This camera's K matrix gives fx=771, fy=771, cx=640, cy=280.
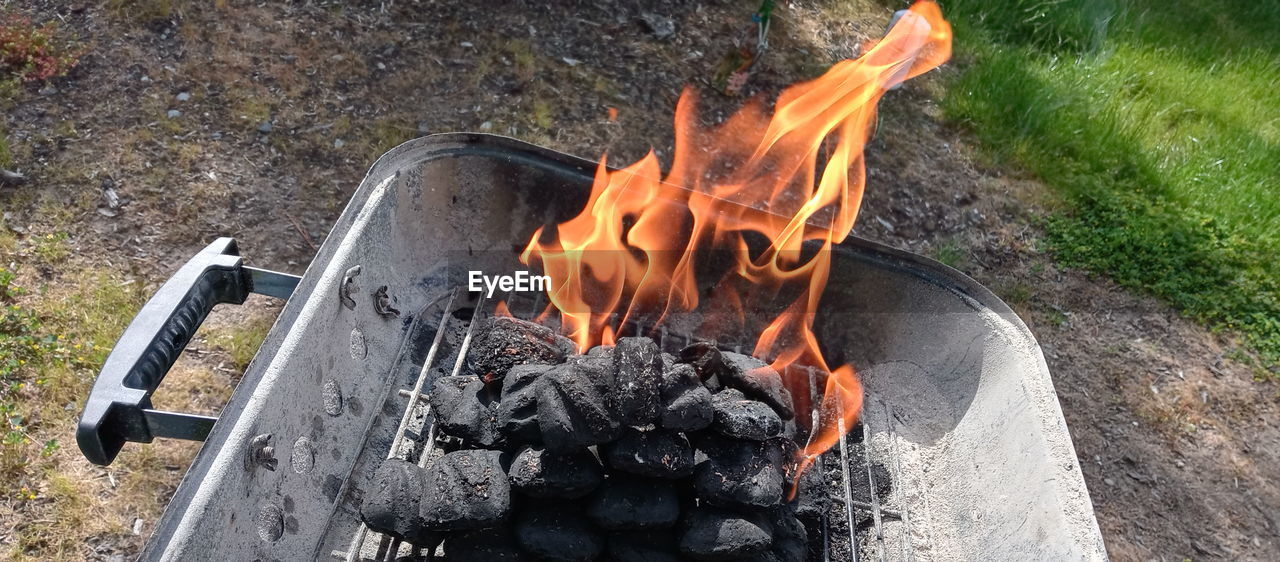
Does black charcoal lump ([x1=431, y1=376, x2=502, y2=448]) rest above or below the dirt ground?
above

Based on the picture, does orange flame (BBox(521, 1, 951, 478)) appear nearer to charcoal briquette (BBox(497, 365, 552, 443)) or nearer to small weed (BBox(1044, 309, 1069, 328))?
charcoal briquette (BBox(497, 365, 552, 443))

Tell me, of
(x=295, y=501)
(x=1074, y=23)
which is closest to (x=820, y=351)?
(x=295, y=501)

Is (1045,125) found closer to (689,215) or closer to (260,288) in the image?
(689,215)

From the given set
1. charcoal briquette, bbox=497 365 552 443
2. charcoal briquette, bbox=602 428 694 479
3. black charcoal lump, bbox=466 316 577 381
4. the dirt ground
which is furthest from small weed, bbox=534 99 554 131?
charcoal briquette, bbox=602 428 694 479

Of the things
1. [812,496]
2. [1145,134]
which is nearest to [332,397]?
[812,496]

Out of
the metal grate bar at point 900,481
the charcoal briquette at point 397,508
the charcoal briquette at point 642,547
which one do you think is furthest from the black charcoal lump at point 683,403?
the metal grate bar at point 900,481

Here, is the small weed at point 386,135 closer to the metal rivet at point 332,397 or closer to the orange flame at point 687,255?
the orange flame at point 687,255
